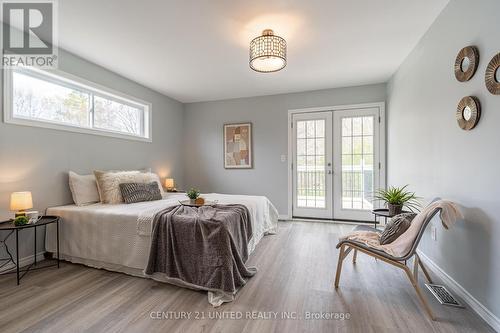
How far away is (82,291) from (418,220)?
9.63 feet

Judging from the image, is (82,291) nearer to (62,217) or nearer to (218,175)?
(62,217)

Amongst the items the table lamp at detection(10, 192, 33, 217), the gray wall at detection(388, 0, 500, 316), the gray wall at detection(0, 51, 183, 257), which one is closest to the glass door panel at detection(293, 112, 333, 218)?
the gray wall at detection(388, 0, 500, 316)

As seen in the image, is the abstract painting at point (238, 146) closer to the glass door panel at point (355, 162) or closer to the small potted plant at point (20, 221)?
the glass door panel at point (355, 162)

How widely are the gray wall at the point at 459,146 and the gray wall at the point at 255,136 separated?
5.12 ft

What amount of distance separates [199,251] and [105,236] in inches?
44.5

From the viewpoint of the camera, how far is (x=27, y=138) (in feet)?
8.31

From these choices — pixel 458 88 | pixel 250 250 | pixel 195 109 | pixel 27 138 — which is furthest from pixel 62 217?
pixel 458 88

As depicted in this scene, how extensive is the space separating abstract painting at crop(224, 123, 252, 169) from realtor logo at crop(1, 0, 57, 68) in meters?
2.95

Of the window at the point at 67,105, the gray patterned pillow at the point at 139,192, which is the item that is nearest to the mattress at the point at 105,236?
the gray patterned pillow at the point at 139,192

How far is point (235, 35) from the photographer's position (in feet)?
8.29

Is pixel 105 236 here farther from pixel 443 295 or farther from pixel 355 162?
pixel 355 162

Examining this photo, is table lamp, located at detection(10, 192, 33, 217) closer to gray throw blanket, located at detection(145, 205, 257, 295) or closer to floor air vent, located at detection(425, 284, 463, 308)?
gray throw blanket, located at detection(145, 205, 257, 295)

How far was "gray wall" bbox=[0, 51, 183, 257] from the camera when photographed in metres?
2.39

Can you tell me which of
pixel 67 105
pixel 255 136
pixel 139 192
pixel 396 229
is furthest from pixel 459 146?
pixel 67 105
